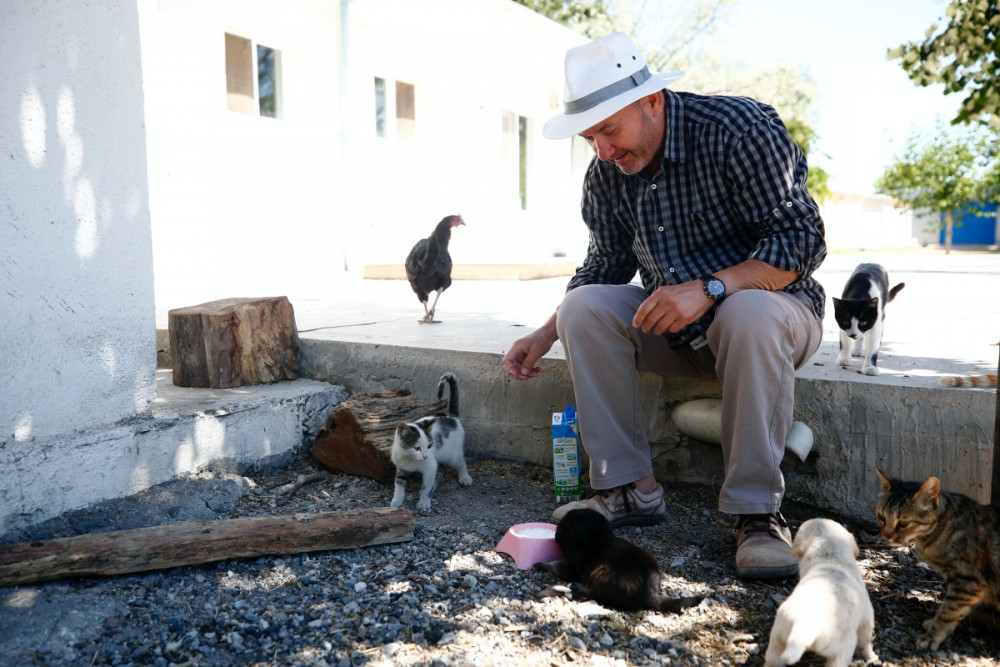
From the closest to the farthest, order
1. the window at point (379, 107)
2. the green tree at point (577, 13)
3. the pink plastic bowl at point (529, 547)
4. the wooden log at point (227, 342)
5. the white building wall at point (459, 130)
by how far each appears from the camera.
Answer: the pink plastic bowl at point (529, 547) → the wooden log at point (227, 342) → the white building wall at point (459, 130) → the window at point (379, 107) → the green tree at point (577, 13)

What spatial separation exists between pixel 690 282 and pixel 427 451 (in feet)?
4.26

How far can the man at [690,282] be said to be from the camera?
251cm

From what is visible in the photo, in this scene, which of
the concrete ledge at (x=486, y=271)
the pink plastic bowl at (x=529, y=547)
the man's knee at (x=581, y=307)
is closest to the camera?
the pink plastic bowl at (x=529, y=547)

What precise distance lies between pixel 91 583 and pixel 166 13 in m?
5.88

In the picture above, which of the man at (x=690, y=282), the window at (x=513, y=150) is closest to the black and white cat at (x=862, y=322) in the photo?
the man at (x=690, y=282)

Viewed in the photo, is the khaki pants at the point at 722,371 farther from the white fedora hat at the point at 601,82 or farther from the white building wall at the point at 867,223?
the white building wall at the point at 867,223

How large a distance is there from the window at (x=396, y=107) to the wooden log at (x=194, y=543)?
26.4ft

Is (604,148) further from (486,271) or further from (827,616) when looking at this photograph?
(486,271)

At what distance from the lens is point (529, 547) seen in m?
2.67

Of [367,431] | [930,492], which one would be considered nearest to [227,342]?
[367,431]

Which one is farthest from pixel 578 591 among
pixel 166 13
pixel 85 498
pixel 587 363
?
pixel 166 13

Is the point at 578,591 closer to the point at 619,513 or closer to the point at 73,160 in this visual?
the point at 619,513

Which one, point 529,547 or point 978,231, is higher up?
point 978,231

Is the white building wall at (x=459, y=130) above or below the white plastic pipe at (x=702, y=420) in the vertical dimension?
above
